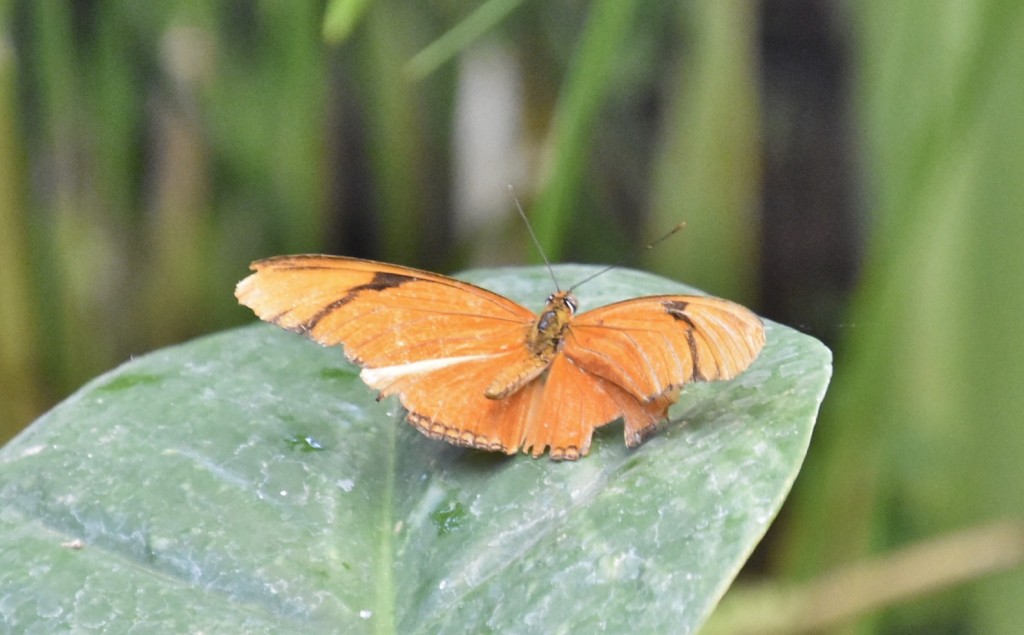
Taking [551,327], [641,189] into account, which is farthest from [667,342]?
[641,189]

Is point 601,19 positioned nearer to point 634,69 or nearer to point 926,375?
point 926,375

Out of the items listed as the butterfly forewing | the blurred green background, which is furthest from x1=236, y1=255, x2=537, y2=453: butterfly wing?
the blurred green background

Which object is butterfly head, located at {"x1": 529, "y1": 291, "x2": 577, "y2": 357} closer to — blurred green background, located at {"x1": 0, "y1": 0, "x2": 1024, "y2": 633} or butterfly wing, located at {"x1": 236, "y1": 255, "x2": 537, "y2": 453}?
butterfly wing, located at {"x1": 236, "y1": 255, "x2": 537, "y2": 453}

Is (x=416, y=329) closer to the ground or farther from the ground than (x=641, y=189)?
farther from the ground

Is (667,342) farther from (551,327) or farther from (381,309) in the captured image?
(381,309)

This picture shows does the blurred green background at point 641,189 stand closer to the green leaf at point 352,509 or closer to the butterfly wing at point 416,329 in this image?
the butterfly wing at point 416,329

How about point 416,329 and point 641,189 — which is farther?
point 641,189
